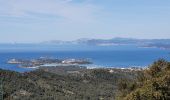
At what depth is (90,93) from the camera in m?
86.1

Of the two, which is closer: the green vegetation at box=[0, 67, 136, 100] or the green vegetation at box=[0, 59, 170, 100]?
the green vegetation at box=[0, 59, 170, 100]

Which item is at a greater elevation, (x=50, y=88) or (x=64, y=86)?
(x=50, y=88)

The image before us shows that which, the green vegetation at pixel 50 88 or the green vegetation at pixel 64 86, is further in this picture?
the green vegetation at pixel 50 88

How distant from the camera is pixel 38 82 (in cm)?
9356

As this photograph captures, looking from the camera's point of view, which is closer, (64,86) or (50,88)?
(50,88)

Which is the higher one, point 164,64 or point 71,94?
point 164,64

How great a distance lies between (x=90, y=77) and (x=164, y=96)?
279 feet

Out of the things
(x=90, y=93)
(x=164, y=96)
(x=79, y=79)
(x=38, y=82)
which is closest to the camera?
(x=164, y=96)

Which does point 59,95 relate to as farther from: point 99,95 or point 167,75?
point 167,75

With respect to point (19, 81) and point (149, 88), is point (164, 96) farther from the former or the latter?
point (19, 81)

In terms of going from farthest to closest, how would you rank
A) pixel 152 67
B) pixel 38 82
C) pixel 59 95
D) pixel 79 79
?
pixel 79 79, pixel 38 82, pixel 59 95, pixel 152 67

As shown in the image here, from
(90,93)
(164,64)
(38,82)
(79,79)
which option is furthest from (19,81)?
(164,64)

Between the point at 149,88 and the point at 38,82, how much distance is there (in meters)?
64.2

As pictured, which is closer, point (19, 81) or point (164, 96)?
point (164, 96)
